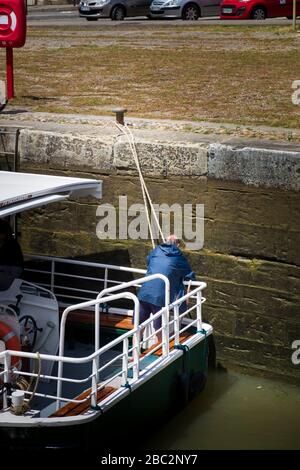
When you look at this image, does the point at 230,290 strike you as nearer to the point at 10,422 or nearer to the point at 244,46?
the point at 10,422

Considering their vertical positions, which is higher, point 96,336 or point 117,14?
point 117,14

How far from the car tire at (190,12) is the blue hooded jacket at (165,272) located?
20.5m

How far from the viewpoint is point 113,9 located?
30.4 m

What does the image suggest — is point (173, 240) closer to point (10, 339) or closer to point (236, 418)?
point (236, 418)

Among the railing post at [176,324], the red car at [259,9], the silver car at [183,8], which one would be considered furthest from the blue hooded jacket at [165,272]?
the silver car at [183,8]

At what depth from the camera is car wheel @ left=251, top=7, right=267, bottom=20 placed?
28.0 meters

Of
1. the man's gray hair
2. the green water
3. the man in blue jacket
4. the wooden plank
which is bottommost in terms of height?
the green water

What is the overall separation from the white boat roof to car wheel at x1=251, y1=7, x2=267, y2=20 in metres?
19.1

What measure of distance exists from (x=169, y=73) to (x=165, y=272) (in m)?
7.62

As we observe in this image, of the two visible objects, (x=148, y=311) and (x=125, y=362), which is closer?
(x=125, y=362)

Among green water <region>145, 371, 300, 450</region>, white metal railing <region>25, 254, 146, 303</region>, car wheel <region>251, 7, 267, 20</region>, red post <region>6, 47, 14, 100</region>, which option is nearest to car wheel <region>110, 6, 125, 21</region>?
car wheel <region>251, 7, 267, 20</region>

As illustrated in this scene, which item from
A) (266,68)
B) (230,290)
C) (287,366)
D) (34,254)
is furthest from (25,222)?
(266,68)

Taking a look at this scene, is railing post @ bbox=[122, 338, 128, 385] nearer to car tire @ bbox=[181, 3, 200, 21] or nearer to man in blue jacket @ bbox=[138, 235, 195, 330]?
man in blue jacket @ bbox=[138, 235, 195, 330]

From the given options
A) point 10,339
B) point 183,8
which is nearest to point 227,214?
point 10,339
